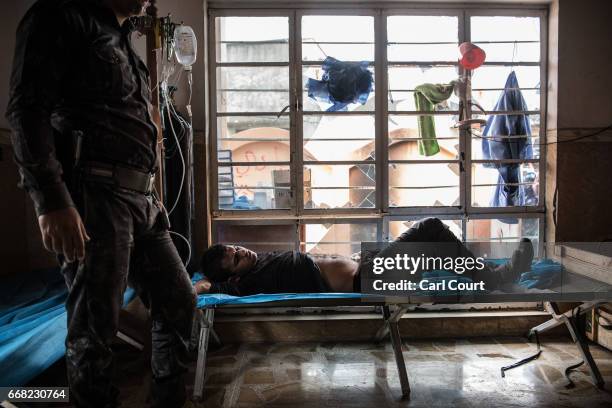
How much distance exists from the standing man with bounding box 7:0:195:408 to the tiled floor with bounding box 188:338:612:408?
1128 millimetres

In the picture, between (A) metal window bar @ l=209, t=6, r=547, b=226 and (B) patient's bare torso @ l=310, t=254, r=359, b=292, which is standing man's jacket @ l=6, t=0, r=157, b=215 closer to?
(B) patient's bare torso @ l=310, t=254, r=359, b=292

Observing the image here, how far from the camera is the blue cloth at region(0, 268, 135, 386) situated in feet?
6.01

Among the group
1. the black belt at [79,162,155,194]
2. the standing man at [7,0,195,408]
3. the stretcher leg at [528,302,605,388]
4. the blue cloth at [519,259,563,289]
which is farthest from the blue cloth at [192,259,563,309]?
the black belt at [79,162,155,194]

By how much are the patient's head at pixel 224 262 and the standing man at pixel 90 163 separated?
4.30ft

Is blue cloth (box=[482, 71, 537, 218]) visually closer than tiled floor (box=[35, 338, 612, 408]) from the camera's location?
No

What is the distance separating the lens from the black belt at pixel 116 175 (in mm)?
1355

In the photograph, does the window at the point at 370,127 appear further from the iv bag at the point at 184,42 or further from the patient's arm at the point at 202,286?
the patient's arm at the point at 202,286

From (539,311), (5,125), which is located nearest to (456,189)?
(539,311)

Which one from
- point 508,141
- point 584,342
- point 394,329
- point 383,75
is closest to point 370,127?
point 383,75

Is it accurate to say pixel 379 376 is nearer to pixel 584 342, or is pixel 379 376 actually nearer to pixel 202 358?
pixel 202 358

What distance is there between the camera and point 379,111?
3.46 m

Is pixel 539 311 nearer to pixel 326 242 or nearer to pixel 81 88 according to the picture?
pixel 326 242

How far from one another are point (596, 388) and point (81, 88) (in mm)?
2588

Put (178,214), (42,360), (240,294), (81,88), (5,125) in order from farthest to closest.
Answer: (5,125), (178,214), (240,294), (42,360), (81,88)
